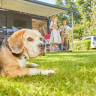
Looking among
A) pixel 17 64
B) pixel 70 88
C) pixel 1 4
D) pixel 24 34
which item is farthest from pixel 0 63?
pixel 1 4

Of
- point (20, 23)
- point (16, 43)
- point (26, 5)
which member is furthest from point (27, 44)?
point (20, 23)

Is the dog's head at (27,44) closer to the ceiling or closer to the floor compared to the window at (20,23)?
closer to the floor

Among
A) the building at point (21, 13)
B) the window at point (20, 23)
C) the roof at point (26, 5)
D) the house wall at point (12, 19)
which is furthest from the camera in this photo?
the window at point (20, 23)

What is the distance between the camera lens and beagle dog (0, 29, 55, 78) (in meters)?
2.13

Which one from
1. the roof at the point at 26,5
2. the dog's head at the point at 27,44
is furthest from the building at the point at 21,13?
the dog's head at the point at 27,44

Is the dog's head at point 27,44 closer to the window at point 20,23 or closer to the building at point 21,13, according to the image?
the building at point 21,13

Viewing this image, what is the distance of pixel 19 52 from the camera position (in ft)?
7.54

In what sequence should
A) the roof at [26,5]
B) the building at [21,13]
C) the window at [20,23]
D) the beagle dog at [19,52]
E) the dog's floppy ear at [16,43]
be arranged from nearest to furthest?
the beagle dog at [19,52]
the dog's floppy ear at [16,43]
the roof at [26,5]
the building at [21,13]
the window at [20,23]

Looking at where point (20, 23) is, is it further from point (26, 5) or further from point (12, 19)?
point (26, 5)

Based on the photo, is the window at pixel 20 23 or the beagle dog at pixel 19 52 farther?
the window at pixel 20 23

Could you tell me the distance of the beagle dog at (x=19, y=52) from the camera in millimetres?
Result: 2133

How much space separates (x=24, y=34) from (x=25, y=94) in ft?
4.48

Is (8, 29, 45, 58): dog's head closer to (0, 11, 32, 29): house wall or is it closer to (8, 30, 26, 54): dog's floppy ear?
(8, 30, 26, 54): dog's floppy ear

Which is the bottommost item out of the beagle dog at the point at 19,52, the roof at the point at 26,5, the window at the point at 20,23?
the beagle dog at the point at 19,52
